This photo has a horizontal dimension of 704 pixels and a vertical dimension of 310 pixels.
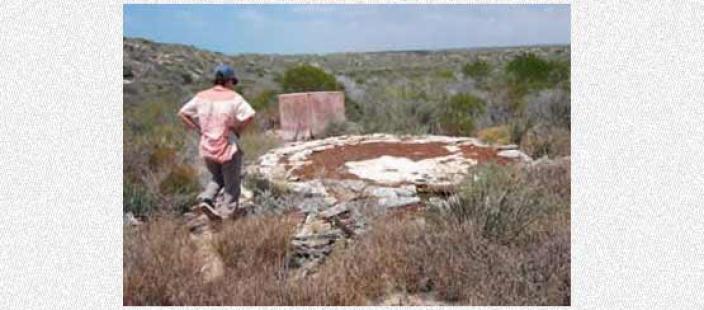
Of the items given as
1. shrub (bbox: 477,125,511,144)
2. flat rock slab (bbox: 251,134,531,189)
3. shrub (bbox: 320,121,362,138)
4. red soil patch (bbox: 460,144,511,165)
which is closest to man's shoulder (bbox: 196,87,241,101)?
flat rock slab (bbox: 251,134,531,189)

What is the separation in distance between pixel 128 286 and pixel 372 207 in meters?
1.61

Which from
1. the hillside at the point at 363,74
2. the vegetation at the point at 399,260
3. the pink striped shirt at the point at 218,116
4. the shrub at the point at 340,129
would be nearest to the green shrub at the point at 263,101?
the hillside at the point at 363,74

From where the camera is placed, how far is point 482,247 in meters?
3.72

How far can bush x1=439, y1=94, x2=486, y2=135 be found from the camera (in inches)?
330

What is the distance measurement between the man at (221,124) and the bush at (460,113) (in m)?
3.96

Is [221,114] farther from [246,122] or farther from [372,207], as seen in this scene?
[372,207]

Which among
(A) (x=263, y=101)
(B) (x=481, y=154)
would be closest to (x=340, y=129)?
(B) (x=481, y=154)

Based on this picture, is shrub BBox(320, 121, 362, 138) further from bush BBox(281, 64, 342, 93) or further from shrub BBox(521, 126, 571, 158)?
bush BBox(281, 64, 342, 93)

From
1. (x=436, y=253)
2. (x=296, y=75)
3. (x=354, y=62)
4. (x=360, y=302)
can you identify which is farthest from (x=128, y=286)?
(x=354, y=62)

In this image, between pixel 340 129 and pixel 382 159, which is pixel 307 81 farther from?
pixel 382 159

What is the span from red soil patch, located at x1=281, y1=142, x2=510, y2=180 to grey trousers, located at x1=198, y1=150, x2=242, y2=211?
0.99 m

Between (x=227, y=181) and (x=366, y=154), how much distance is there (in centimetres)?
192

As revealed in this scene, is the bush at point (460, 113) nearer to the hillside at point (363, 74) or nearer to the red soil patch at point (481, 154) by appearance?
the hillside at point (363, 74)

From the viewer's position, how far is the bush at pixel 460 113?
838cm
